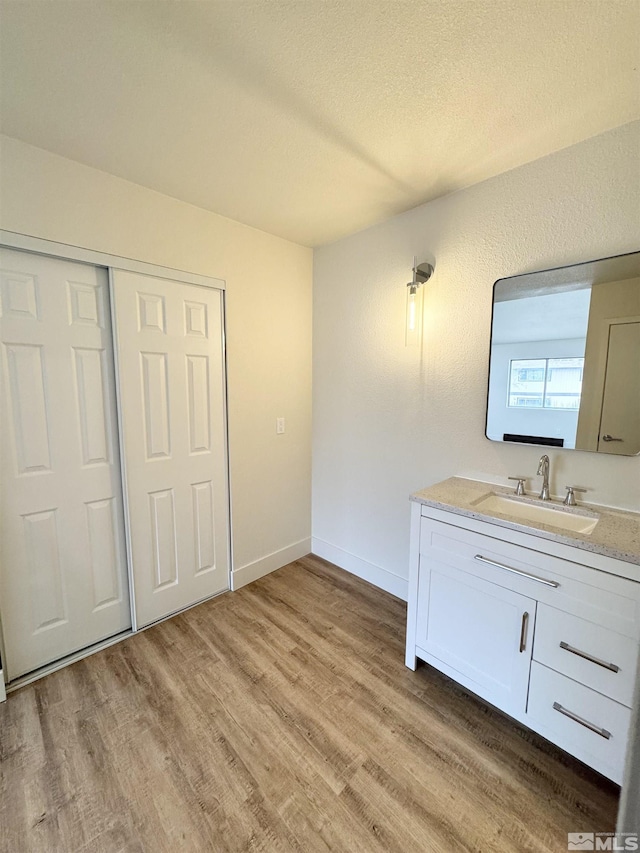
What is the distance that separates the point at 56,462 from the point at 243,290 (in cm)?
149

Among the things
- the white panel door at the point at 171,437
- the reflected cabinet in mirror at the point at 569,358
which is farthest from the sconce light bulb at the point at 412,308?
the white panel door at the point at 171,437

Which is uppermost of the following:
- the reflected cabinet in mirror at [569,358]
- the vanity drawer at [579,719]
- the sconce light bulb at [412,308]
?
the sconce light bulb at [412,308]

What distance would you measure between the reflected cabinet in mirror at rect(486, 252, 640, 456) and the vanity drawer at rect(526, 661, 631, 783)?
0.97 metres

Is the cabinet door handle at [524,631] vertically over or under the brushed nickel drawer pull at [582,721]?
over

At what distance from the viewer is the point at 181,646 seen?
76.1 inches

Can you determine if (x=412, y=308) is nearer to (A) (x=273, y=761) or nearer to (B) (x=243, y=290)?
(B) (x=243, y=290)

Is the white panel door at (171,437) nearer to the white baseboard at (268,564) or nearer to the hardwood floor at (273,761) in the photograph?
the white baseboard at (268,564)

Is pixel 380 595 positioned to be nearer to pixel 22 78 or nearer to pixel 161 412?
pixel 161 412

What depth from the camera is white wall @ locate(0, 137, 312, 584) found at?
1569 mm

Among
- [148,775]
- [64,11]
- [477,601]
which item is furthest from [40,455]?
[477,601]

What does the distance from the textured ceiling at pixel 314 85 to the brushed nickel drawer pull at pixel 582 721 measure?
2250 mm

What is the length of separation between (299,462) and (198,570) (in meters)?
1.08

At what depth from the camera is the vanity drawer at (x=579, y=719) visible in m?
1.17

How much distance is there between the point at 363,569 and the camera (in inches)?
103
